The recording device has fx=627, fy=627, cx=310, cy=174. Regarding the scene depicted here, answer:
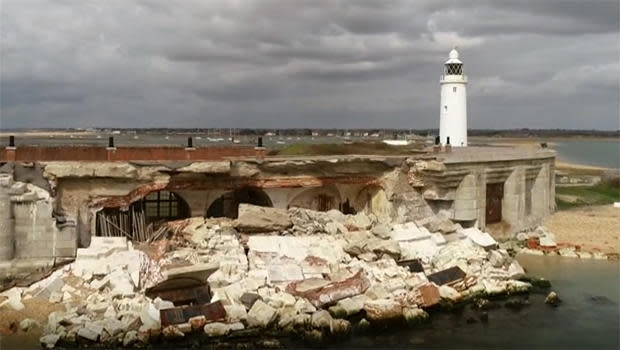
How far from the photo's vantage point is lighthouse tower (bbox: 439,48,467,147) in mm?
31250

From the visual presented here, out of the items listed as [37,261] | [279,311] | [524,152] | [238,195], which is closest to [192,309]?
[279,311]

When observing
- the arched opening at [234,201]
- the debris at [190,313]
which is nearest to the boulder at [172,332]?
the debris at [190,313]

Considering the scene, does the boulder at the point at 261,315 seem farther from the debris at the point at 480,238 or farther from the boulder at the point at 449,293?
the debris at the point at 480,238

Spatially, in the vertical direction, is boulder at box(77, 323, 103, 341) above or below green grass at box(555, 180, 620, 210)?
below

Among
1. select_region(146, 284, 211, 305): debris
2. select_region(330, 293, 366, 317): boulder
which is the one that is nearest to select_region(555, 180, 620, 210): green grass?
select_region(330, 293, 366, 317): boulder

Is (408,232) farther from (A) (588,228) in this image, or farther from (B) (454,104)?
(B) (454,104)

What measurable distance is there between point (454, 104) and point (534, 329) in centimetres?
1855

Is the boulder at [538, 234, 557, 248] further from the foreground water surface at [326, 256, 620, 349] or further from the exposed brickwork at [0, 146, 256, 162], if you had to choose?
the exposed brickwork at [0, 146, 256, 162]

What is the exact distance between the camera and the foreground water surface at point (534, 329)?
13.4 m

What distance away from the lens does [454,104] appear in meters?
31.3

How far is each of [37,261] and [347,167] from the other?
9.48m

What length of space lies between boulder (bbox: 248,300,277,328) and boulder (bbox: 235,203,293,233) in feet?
13.2

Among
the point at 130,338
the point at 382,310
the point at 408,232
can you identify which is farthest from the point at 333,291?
the point at 130,338

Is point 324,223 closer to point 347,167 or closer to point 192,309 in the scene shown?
point 347,167
